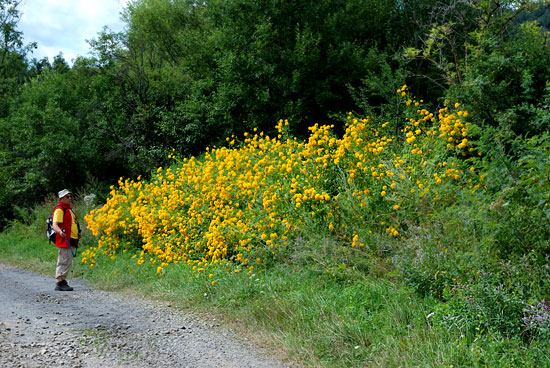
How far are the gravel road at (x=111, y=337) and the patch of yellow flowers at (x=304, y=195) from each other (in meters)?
1.32

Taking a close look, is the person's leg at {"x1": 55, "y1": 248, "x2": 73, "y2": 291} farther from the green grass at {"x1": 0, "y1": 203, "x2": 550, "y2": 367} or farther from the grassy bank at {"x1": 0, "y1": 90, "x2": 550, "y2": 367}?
the green grass at {"x1": 0, "y1": 203, "x2": 550, "y2": 367}

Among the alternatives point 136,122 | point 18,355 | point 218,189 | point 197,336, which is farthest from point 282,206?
point 136,122

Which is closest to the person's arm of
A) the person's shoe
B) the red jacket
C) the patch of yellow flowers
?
the red jacket

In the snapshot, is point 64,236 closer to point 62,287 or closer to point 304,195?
point 62,287

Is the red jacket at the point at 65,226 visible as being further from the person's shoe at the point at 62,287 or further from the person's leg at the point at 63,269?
the person's shoe at the point at 62,287

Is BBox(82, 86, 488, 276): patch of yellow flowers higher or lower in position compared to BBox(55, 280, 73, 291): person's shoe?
higher

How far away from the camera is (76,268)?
1056cm

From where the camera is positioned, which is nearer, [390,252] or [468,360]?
[468,360]

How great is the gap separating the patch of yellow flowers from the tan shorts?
4.27 feet

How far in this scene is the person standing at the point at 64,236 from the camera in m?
8.66

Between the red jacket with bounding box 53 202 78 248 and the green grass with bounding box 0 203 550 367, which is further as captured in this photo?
the red jacket with bounding box 53 202 78 248

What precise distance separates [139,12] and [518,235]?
76.5ft

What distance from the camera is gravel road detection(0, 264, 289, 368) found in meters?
4.70

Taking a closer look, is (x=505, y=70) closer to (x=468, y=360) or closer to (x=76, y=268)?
(x=468, y=360)
